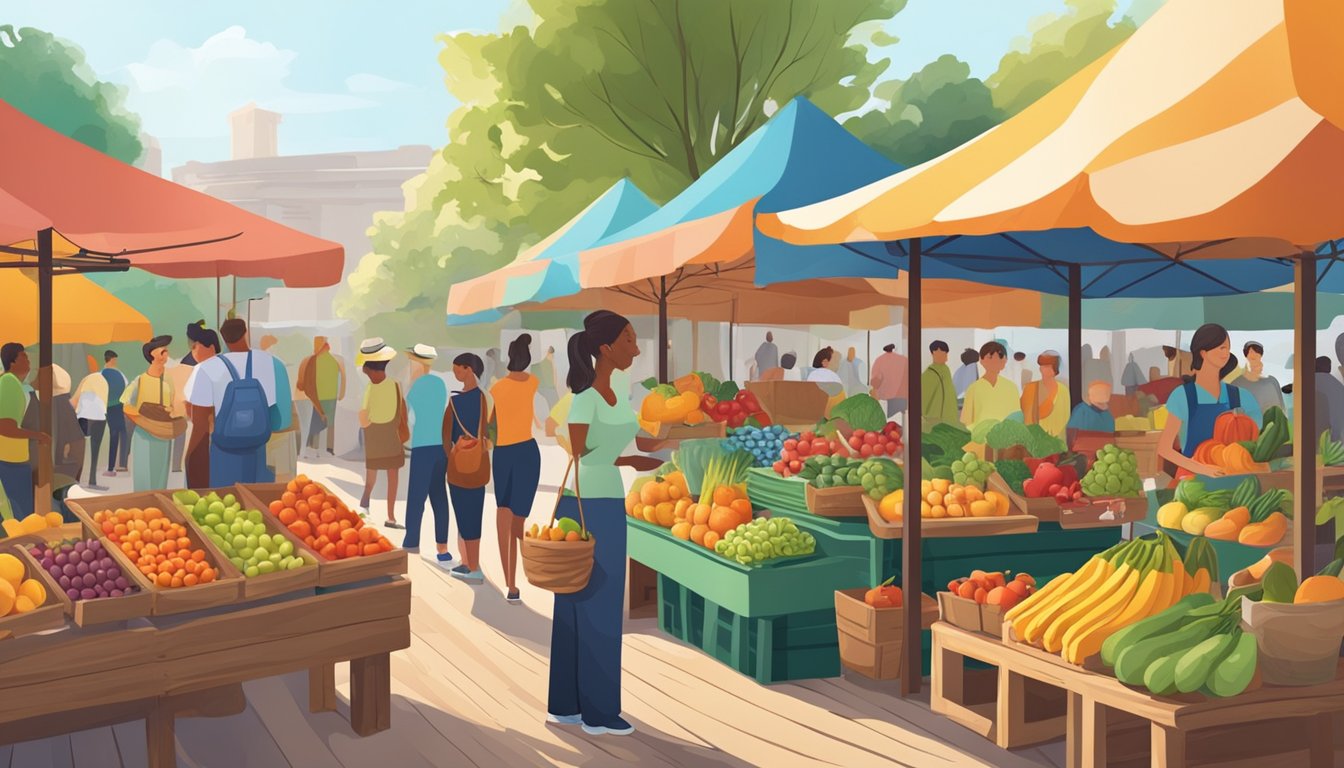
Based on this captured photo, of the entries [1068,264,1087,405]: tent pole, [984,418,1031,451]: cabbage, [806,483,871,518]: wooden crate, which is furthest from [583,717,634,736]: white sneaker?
[1068,264,1087,405]: tent pole

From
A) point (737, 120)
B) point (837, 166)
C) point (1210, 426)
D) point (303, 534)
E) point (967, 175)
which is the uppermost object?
point (737, 120)

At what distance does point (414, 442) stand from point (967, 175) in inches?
243

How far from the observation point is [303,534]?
532 centimetres

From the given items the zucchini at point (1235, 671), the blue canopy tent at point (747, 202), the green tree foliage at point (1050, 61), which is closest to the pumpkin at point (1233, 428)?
the blue canopy tent at point (747, 202)

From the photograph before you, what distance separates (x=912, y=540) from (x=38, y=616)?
3978 mm

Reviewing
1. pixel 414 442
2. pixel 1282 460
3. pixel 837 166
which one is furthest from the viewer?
pixel 414 442

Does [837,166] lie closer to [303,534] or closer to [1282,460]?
[1282,460]

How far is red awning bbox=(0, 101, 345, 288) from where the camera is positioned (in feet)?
15.3

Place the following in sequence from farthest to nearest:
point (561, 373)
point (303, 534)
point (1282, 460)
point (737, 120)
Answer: point (561, 373)
point (737, 120)
point (1282, 460)
point (303, 534)

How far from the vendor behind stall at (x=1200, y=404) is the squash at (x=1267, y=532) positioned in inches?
25.6

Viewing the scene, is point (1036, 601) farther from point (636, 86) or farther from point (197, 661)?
point (636, 86)

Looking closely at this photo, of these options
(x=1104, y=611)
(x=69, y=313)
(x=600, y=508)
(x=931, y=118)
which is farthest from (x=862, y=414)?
(x=931, y=118)

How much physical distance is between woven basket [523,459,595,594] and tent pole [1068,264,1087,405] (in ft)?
14.9

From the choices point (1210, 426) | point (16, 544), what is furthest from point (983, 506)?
point (16, 544)
